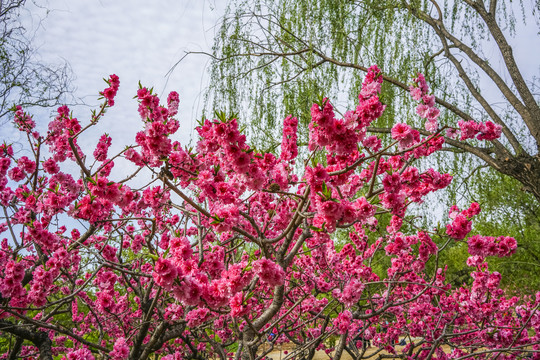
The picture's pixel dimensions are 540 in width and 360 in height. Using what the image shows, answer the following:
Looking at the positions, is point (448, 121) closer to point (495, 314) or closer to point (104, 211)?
point (495, 314)

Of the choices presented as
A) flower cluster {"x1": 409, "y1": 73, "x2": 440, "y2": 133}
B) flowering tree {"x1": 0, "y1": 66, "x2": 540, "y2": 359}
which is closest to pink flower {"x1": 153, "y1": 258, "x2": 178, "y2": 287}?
flowering tree {"x1": 0, "y1": 66, "x2": 540, "y2": 359}

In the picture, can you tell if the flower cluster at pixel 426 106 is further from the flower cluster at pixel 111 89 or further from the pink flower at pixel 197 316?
the flower cluster at pixel 111 89

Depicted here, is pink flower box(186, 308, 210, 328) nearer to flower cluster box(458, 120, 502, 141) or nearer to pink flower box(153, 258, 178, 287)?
pink flower box(153, 258, 178, 287)

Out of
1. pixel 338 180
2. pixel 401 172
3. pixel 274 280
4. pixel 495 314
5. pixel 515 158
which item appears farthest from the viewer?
pixel 515 158

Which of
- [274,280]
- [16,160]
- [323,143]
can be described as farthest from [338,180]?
[16,160]

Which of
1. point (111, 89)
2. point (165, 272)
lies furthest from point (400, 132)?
point (111, 89)

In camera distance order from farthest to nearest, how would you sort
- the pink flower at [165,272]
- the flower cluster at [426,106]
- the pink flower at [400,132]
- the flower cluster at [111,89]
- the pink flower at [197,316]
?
the flower cluster at [111,89]
the pink flower at [197,316]
the flower cluster at [426,106]
the pink flower at [400,132]
the pink flower at [165,272]

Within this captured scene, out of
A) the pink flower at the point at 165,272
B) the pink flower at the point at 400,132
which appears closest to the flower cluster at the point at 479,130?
the pink flower at the point at 400,132

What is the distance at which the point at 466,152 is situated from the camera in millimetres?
6133

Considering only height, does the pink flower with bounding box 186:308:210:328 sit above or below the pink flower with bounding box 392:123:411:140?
below

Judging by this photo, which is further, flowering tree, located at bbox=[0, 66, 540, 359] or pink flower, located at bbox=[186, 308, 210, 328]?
pink flower, located at bbox=[186, 308, 210, 328]

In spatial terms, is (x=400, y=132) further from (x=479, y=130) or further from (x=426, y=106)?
(x=479, y=130)

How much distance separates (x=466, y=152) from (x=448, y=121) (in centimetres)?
61

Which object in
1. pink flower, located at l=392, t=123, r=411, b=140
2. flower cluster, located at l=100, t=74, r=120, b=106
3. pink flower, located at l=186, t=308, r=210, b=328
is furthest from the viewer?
flower cluster, located at l=100, t=74, r=120, b=106
